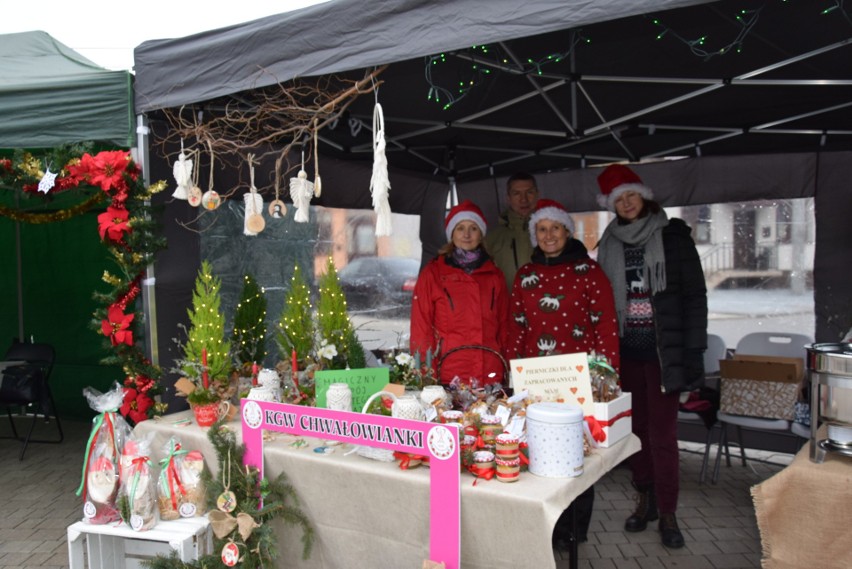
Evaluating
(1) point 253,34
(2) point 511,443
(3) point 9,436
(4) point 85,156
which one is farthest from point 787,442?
(3) point 9,436

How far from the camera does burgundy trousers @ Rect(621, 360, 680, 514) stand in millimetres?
3127

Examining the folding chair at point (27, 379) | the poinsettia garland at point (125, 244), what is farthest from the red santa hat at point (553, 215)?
the folding chair at point (27, 379)

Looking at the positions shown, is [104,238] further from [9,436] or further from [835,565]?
[9,436]

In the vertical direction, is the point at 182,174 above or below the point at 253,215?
above

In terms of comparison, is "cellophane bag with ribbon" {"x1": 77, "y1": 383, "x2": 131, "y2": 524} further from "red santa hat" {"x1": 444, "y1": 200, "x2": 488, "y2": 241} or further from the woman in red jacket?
"red santa hat" {"x1": 444, "y1": 200, "x2": 488, "y2": 241}

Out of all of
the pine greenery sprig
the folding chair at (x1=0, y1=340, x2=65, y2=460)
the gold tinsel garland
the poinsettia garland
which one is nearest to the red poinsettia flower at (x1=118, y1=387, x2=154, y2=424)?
the poinsettia garland

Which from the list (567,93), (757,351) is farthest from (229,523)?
(757,351)

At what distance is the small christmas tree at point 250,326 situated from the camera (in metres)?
3.46

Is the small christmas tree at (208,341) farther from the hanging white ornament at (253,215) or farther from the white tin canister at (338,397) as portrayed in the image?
the white tin canister at (338,397)

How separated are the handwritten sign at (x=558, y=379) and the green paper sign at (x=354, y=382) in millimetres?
580

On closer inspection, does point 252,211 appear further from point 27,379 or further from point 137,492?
point 27,379

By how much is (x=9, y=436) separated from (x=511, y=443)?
592 cm

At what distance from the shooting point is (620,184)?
3.22 meters

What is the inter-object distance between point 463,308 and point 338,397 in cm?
104
